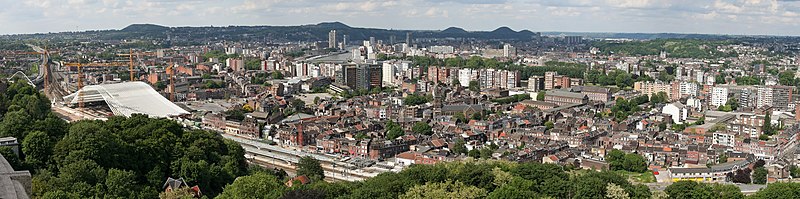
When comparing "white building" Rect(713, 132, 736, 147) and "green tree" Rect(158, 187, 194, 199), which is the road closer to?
"green tree" Rect(158, 187, 194, 199)

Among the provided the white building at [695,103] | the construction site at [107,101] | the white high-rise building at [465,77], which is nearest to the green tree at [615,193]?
the construction site at [107,101]

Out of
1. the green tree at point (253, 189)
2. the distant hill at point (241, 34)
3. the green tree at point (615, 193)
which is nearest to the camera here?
the green tree at point (253, 189)

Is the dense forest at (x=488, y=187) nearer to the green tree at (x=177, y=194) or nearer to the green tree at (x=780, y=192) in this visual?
the green tree at (x=780, y=192)

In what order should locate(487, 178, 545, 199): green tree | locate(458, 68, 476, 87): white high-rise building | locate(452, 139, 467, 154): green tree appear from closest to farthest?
1. locate(487, 178, 545, 199): green tree
2. locate(452, 139, 467, 154): green tree
3. locate(458, 68, 476, 87): white high-rise building

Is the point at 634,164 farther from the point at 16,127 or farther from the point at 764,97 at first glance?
the point at 764,97

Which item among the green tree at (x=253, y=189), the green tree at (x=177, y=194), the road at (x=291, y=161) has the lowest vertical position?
the road at (x=291, y=161)

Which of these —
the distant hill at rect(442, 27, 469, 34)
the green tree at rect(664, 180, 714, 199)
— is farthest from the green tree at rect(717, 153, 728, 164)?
the distant hill at rect(442, 27, 469, 34)

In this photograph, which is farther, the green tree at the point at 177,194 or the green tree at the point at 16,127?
the green tree at the point at 16,127
